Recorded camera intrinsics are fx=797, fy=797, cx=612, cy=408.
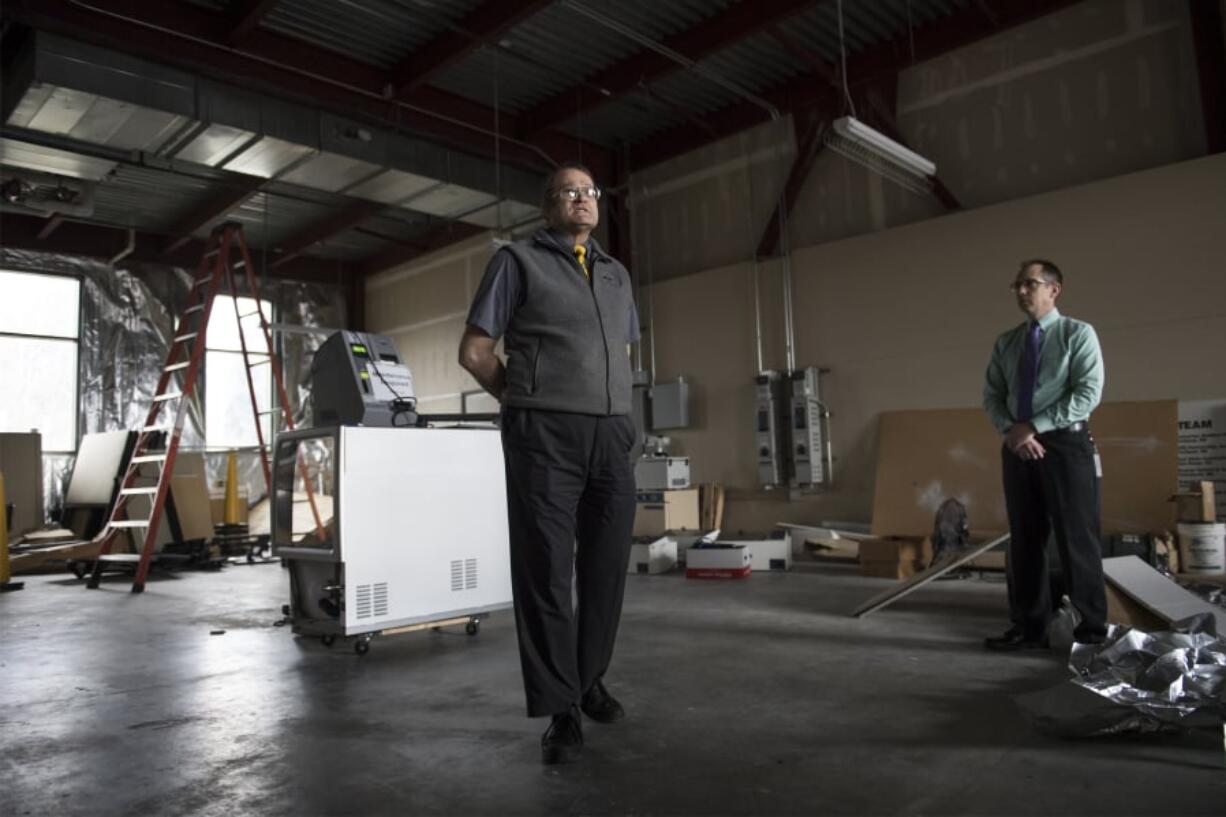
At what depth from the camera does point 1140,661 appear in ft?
6.57

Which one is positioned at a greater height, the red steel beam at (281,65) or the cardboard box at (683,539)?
the red steel beam at (281,65)

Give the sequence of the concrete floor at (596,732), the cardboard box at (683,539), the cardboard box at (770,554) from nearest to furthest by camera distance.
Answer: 1. the concrete floor at (596,732)
2. the cardboard box at (770,554)
3. the cardboard box at (683,539)

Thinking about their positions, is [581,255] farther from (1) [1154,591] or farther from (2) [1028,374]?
Result: (1) [1154,591]

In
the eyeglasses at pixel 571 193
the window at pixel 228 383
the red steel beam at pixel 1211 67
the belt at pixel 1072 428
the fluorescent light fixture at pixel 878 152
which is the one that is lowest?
the belt at pixel 1072 428

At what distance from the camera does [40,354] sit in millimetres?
9008

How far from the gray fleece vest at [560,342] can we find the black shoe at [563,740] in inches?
28.2

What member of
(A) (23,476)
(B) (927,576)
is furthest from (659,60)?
(A) (23,476)

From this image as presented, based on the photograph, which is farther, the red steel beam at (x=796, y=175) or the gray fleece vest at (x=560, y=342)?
the red steel beam at (x=796, y=175)

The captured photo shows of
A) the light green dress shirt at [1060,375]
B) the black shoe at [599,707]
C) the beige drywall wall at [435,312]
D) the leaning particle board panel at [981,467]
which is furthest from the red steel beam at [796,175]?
the black shoe at [599,707]

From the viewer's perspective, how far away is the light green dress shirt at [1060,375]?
269 cm

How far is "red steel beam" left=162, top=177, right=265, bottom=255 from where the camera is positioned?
27.8 ft

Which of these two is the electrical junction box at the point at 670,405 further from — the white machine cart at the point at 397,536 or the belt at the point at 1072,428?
the belt at the point at 1072,428

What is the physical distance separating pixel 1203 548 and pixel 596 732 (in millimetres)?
3768

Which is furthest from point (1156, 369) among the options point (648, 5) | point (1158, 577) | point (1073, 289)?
point (648, 5)
